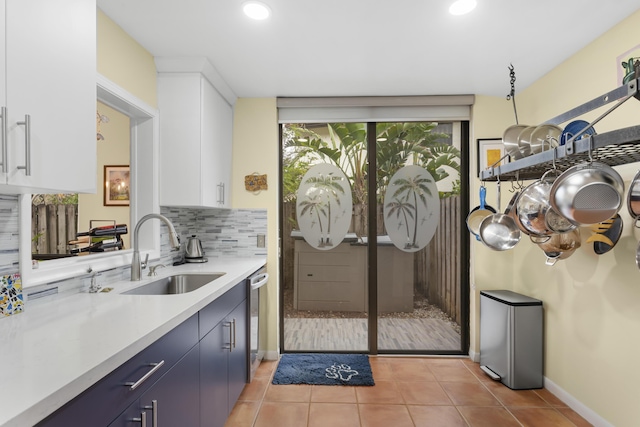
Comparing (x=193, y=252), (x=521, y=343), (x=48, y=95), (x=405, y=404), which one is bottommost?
(x=405, y=404)

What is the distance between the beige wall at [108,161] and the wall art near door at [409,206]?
7.08 feet

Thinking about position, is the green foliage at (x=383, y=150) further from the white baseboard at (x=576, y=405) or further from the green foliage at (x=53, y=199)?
the green foliage at (x=53, y=199)

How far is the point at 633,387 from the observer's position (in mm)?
1861

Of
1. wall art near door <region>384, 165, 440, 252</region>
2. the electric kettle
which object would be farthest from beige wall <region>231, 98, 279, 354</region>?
wall art near door <region>384, 165, 440, 252</region>

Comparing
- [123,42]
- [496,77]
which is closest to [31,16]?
[123,42]

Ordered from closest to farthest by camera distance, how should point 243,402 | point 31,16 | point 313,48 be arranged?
1. point 31,16
2. point 313,48
3. point 243,402

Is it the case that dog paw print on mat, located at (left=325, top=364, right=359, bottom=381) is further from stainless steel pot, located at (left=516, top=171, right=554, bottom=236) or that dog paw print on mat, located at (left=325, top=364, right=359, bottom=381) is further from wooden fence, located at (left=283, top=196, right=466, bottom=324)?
stainless steel pot, located at (left=516, top=171, right=554, bottom=236)

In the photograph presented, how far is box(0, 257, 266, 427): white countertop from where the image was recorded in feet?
2.43

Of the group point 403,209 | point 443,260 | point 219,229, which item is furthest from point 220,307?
point 443,260

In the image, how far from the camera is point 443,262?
3209 millimetres

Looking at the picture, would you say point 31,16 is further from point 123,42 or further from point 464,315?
point 464,315

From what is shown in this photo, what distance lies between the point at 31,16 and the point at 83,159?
474 millimetres

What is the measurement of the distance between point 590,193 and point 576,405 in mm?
1816

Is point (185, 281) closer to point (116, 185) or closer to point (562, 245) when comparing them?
point (116, 185)
